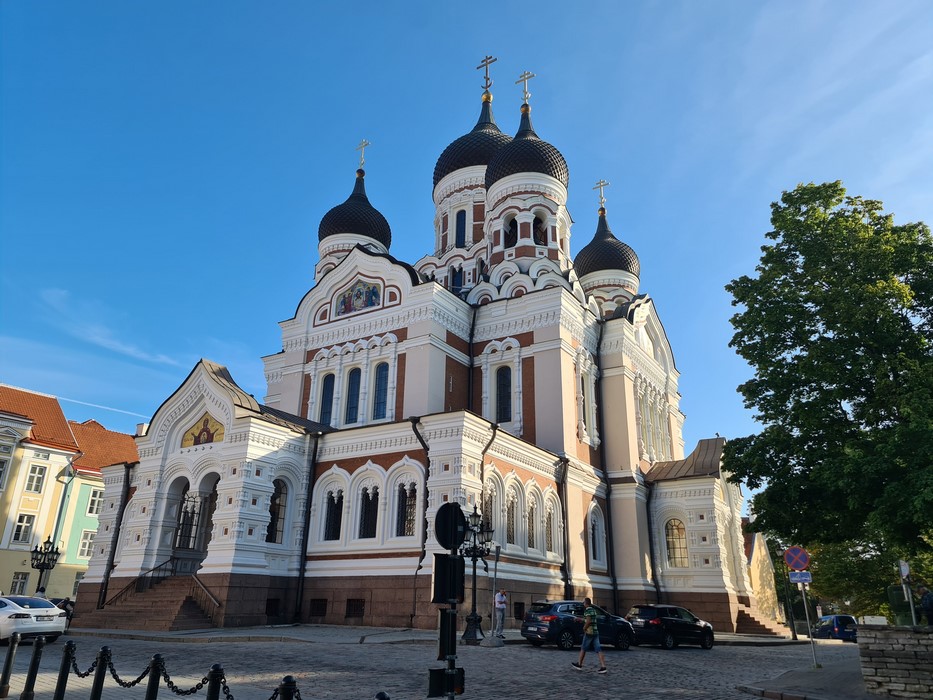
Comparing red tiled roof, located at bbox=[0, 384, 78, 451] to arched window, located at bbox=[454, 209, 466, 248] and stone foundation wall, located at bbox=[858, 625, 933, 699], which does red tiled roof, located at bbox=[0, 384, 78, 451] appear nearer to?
arched window, located at bbox=[454, 209, 466, 248]

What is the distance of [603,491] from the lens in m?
27.4

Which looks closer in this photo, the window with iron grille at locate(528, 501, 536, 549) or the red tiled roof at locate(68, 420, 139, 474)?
the window with iron grille at locate(528, 501, 536, 549)

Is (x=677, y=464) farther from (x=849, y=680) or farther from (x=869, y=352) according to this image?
(x=849, y=680)

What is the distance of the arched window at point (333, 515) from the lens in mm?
21781

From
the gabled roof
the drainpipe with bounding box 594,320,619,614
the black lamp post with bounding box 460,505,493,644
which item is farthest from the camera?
the gabled roof

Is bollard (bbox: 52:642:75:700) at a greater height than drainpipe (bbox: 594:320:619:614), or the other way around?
drainpipe (bbox: 594:320:619:614)

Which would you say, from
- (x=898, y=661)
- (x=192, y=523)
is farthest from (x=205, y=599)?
(x=898, y=661)

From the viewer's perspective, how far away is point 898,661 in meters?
10.1

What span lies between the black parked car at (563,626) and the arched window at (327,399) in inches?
517

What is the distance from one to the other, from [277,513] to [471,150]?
22363 millimetres

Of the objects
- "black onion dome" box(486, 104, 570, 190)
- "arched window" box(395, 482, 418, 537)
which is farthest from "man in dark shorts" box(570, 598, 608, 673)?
"black onion dome" box(486, 104, 570, 190)

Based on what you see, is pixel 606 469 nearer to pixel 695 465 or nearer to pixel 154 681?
pixel 695 465

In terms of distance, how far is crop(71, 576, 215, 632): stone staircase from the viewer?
18281 millimetres

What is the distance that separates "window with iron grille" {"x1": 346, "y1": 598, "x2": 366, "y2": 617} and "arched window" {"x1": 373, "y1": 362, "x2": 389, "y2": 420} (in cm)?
738
